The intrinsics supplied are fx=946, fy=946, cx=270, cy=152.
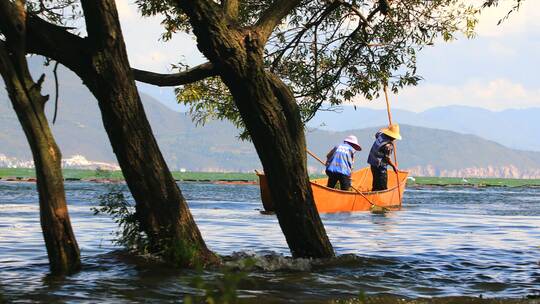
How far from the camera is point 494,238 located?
2003 centimetres

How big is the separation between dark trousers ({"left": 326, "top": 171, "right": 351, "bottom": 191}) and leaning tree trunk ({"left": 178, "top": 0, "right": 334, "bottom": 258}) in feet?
52.1

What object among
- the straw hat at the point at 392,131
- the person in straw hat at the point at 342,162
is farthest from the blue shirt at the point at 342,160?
the straw hat at the point at 392,131

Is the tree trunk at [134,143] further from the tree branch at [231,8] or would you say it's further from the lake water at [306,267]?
the tree branch at [231,8]

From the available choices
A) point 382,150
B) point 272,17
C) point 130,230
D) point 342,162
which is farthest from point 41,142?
point 382,150

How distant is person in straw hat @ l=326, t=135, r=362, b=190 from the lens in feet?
89.2

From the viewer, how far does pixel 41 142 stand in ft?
32.7

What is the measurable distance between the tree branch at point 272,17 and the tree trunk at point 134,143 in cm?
181

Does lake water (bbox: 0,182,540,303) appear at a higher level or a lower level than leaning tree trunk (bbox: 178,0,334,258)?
lower

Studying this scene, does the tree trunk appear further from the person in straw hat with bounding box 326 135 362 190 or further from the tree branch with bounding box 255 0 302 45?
the person in straw hat with bounding box 326 135 362 190

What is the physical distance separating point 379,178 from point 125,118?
20716mm

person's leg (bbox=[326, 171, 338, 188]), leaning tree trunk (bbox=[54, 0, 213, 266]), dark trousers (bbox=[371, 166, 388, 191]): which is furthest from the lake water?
dark trousers (bbox=[371, 166, 388, 191])

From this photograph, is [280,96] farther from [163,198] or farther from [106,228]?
[106,228]

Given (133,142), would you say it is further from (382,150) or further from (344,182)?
(382,150)

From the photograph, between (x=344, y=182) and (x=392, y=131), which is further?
(x=392, y=131)
